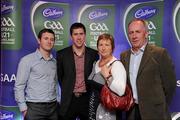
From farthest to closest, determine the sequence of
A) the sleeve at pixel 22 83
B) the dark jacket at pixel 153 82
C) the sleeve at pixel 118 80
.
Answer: the sleeve at pixel 22 83 < the dark jacket at pixel 153 82 < the sleeve at pixel 118 80

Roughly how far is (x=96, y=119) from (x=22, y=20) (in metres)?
1.90

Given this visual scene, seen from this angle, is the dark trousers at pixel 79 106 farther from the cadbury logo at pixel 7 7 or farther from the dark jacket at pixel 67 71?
the cadbury logo at pixel 7 7

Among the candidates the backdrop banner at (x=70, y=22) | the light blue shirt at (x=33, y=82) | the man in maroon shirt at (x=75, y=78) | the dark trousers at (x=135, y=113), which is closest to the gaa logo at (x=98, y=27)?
the backdrop banner at (x=70, y=22)

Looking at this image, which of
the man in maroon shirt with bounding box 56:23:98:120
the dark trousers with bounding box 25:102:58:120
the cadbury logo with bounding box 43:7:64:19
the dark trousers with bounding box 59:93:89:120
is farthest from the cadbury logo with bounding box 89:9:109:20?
the dark trousers with bounding box 25:102:58:120

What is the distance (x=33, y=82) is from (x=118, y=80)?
1004 millimetres

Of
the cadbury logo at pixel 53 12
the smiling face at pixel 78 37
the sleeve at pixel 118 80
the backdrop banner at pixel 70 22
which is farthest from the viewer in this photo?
the cadbury logo at pixel 53 12

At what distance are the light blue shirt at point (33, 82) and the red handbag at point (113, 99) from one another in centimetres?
74

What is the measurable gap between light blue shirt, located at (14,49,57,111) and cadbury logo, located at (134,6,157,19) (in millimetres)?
1584

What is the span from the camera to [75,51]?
10.9 ft

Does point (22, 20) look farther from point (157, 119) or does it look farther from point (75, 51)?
point (157, 119)

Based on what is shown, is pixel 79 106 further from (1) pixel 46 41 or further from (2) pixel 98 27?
(2) pixel 98 27

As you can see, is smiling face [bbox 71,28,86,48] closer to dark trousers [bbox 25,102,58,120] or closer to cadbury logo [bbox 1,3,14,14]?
dark trousers [bbox 25,102,58,120]

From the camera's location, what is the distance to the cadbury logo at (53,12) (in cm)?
414

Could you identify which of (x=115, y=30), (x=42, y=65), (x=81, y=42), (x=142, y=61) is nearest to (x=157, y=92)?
(x=142, y=61)
